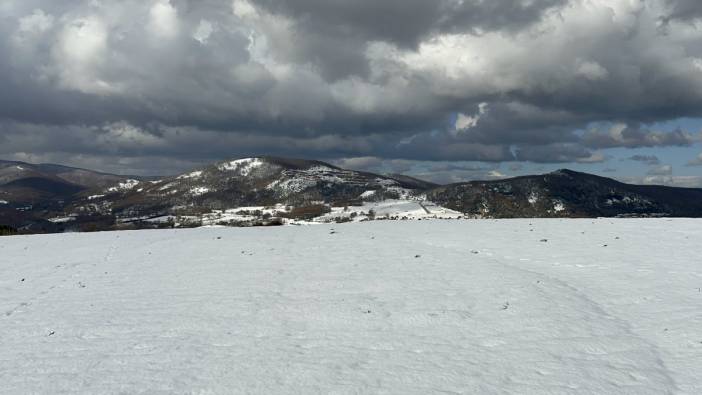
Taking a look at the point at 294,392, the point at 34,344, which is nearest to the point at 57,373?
the point at 34,344

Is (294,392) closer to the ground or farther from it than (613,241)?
closer to the ground

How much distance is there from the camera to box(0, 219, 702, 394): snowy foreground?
346 inches

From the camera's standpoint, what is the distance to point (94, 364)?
9.47 meters

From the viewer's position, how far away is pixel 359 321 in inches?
491

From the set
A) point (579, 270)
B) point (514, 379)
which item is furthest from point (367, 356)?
point (579, 270)

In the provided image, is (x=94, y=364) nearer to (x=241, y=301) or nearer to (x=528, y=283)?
(x=241, y=301)

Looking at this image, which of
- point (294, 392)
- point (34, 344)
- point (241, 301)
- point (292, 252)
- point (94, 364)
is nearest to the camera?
point (294, 392)

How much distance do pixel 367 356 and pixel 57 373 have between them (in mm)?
6273

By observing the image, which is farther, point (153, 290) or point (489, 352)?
point (153, 290)

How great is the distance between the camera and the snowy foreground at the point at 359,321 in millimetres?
8781

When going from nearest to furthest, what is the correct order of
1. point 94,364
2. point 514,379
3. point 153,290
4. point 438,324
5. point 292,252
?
point 514,379 < point 94,364 < point 438,324 < point 153,290 < point 292,252

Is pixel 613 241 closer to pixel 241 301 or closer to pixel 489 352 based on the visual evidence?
pixel 489 352

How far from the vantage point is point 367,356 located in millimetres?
9867

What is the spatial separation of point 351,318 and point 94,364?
6293 millimetres
